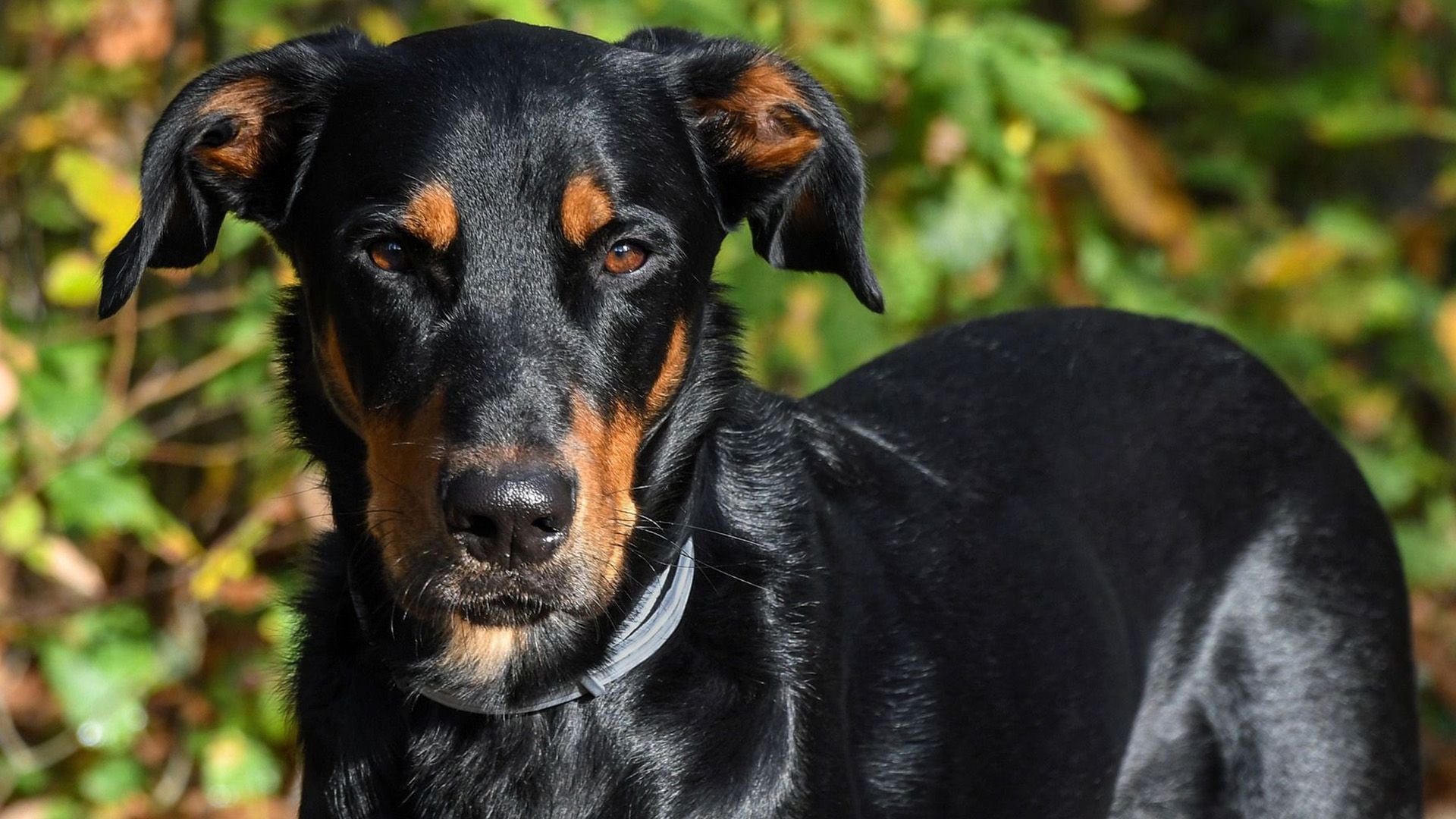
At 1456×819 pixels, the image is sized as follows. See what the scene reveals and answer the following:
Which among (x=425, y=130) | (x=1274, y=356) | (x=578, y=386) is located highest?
(x=425, y=130)

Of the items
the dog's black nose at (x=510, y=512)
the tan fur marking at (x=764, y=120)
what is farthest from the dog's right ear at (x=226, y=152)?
the dog's black nose at (x=510, y=512)

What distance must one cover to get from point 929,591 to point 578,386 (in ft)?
3.09

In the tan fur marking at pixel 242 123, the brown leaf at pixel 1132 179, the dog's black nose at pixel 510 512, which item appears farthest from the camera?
the brown leaf at pixel 1132 179

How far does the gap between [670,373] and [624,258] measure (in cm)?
24

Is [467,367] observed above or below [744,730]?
above

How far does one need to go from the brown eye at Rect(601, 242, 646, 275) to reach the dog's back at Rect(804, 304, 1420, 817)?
657 mm

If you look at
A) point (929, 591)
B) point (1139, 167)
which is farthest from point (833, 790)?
A: point (1139, 167)

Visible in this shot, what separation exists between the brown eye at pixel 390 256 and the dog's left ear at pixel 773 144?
68 cm

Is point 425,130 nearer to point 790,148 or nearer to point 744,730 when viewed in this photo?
point 790,148

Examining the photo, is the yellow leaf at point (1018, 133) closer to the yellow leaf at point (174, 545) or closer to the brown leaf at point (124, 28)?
the brown leaf at point (124, 28)

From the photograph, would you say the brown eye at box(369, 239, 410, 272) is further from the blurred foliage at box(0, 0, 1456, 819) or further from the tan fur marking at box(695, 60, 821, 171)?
the blurred foliage at box(0, 0, 1456, 819)

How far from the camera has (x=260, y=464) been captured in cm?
539

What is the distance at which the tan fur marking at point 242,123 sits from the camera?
2.94m

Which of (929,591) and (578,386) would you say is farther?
(929,591)
